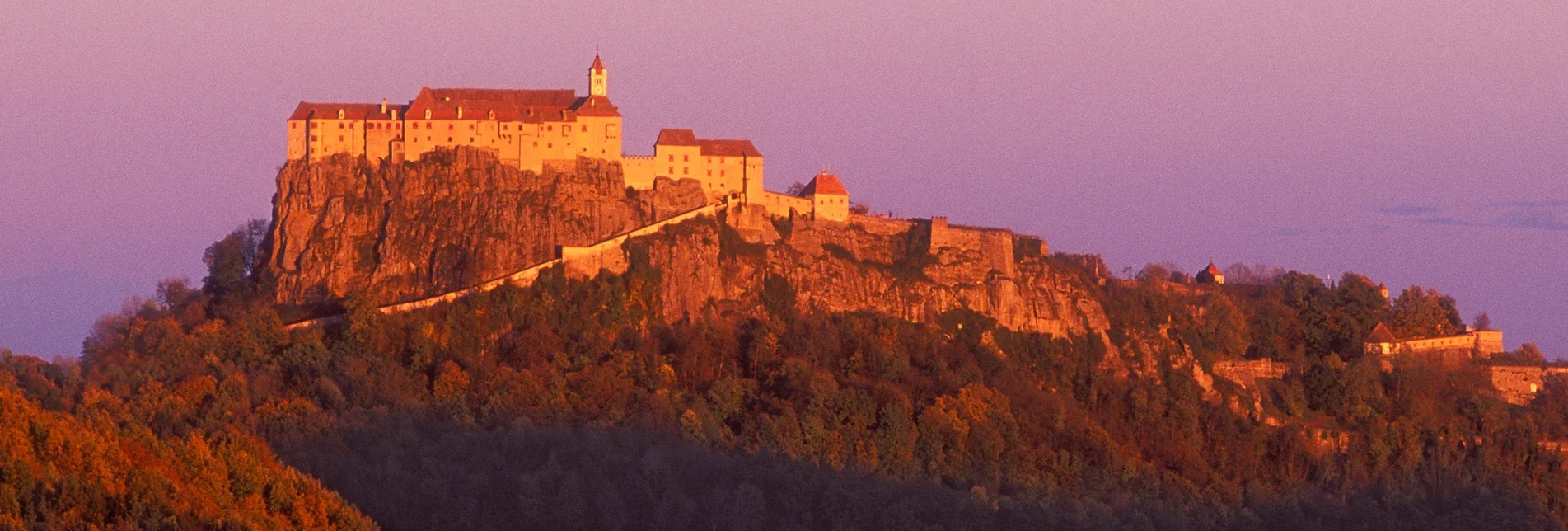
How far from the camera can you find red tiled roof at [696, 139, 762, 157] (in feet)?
225

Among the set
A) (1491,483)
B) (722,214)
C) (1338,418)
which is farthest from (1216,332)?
(722,214)

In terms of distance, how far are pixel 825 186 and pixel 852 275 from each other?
136 inches

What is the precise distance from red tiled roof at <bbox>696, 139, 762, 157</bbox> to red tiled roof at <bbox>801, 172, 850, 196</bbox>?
2918mm

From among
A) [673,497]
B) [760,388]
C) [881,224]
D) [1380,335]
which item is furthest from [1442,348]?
[673,497]

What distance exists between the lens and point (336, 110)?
2633 inches

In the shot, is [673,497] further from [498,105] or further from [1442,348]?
[1442,348]

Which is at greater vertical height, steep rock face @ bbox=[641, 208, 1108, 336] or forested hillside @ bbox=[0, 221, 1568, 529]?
steep rock face @ bbox=[641, 208, 1108, 336]

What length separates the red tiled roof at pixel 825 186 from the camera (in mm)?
70812

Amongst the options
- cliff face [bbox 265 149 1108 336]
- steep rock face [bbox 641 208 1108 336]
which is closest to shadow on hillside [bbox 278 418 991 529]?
cliff face [bbox 265 149 1108 336]

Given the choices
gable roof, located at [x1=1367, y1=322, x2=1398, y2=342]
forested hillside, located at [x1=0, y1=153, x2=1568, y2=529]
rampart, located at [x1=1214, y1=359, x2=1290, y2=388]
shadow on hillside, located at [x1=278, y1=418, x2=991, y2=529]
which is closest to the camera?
shadow on hillside, located at [x1=278, y1=418, x2=991, y2=529]

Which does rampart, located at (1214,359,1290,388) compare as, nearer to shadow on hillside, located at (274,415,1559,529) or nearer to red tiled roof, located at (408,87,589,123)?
shadow on hillside, located at (274,415,1559,529)

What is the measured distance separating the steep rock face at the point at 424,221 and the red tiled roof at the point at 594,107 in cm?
161

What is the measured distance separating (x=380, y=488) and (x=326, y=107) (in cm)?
1907

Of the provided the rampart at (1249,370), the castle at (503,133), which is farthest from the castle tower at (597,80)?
the rampart at (1249,370)
